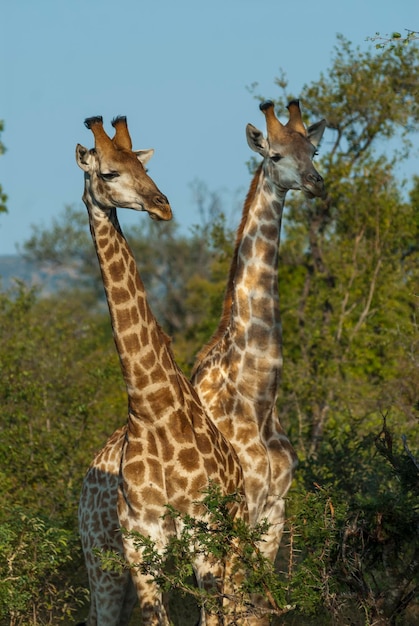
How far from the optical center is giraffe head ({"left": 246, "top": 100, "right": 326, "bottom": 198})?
30.6 feet

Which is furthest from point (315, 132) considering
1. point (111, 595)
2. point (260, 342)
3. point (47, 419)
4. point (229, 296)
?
point (47, 419)

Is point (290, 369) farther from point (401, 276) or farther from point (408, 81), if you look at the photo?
point (408, 81)

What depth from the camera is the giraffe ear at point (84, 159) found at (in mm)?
8148

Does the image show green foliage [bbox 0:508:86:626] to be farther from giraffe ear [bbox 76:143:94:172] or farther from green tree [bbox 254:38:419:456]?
green tree [bbox 254:38:419:456]

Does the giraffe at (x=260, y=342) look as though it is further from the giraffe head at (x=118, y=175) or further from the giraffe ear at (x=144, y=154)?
the giraffe head at (x=118, y=175)

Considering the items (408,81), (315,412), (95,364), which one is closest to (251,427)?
(95,364)

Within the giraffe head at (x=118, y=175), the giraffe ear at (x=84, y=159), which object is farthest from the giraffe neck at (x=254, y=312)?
the giraffe ear at (x=84, y=159)

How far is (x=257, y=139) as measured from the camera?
32.7ft

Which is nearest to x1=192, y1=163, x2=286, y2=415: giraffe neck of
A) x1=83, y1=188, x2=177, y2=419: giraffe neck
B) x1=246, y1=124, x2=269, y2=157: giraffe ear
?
x1=246, y1=124, x2=269, y2=157: giraffe ear

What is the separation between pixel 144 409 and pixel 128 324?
638 millimetres

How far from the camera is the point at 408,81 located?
2136cm

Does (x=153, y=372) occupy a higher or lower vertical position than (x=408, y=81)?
lower

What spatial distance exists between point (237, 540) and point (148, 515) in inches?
25.7

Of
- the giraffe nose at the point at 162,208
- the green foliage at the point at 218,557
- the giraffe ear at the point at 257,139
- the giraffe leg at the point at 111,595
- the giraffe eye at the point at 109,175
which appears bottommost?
the giraffe leg at the point at 111,595
